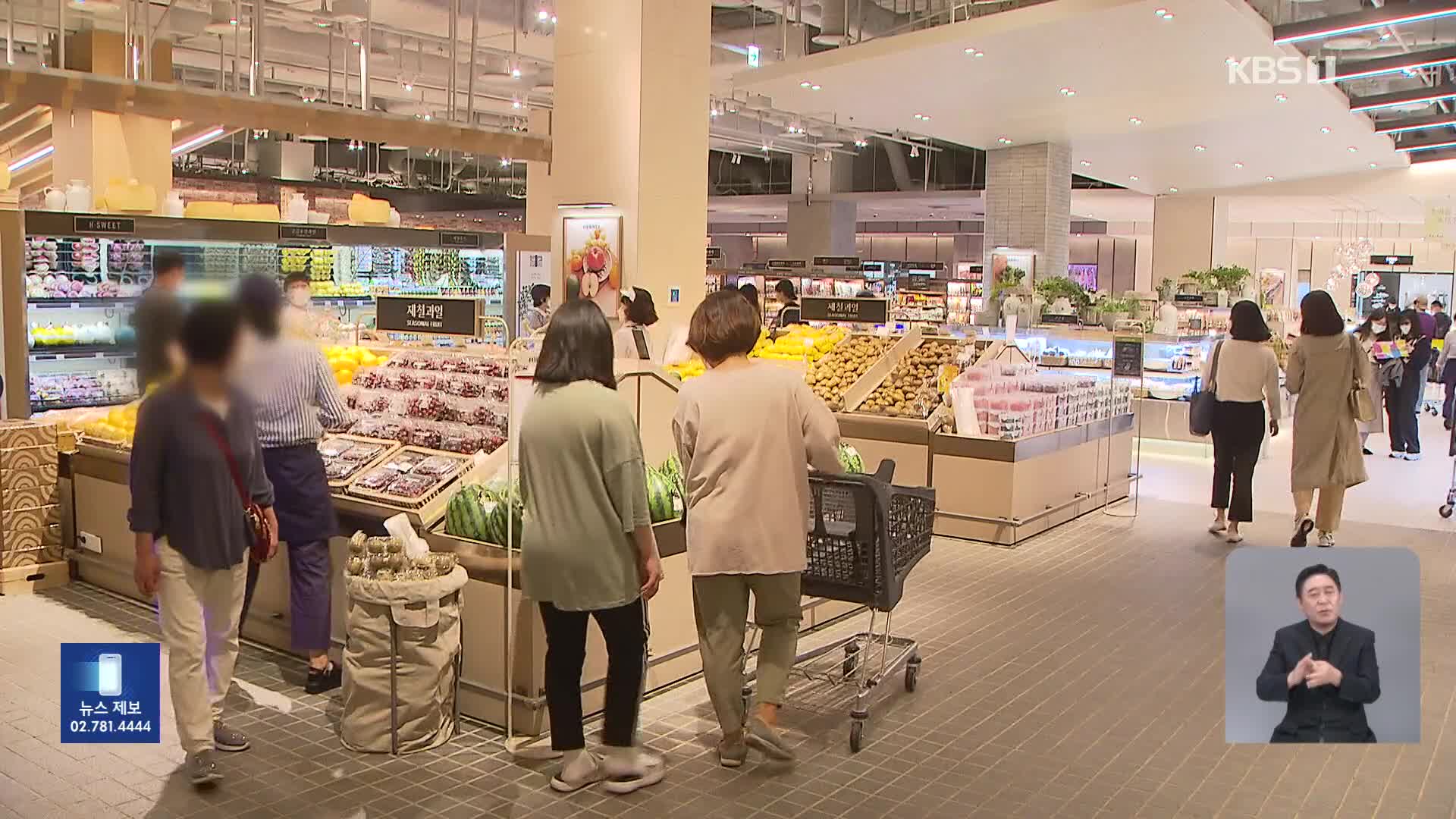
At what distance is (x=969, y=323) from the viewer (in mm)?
17516

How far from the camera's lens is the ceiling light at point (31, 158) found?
7.70 meters

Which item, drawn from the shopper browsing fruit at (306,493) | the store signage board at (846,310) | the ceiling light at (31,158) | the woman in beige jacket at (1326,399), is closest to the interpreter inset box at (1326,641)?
the shopper browsing fruit at (306,493)

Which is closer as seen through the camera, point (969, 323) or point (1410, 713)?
point (1410, 713)

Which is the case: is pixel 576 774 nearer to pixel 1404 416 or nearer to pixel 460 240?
pixel 460 240

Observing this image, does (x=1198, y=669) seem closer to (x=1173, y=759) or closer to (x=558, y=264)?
(x=1173, y=759)

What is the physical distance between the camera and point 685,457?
407 centimetres

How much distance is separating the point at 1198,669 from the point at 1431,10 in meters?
8.01

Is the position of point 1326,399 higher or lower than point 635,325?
lower

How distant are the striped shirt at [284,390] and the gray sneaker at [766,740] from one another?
Answer: 1808mm

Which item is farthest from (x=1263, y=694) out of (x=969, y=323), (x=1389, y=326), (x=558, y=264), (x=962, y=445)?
(x=969, y=323)

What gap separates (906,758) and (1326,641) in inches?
93.5

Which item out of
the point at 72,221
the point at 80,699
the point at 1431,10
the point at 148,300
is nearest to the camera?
the point at 148,300

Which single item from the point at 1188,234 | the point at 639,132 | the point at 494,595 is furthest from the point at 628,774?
the point at 1188,234

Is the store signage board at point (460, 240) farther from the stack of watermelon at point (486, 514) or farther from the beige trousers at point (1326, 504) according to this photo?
the beige trousers at point (1326, 504)
